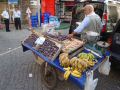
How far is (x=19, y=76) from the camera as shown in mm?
7191

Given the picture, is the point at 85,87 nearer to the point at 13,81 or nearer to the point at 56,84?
the point at 56,84

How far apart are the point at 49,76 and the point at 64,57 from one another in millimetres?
1117

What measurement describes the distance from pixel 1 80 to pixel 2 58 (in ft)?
7.70

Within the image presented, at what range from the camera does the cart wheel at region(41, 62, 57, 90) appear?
245 inches

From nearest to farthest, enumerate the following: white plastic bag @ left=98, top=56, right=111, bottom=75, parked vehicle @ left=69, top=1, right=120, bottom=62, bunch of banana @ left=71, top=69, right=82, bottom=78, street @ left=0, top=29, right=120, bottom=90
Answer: bunch of banana @ left=71, top=69, right=82, bottom=78 < white plastic bag @ left=98, top=56, right=111, bottom=75 < street @ left=0, top=29, right=120, bottom=90 < parked vehicle @ left=69, top=1, right=120, bottom=62

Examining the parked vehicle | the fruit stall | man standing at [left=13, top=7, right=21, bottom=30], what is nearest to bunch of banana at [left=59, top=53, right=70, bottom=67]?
the fruit stall

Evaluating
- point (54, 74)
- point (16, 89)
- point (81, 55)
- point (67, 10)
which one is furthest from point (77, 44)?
point (67, 10)

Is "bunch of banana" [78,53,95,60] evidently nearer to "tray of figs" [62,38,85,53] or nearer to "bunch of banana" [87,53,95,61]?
"bunch of banana" [87,53,95,61]

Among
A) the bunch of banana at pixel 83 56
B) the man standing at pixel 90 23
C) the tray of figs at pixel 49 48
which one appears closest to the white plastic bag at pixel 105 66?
the bunch of banana at pixel 83 56

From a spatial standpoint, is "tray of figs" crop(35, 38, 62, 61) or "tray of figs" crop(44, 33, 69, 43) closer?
"tray of figs" crop(35, 38, 62, 61)

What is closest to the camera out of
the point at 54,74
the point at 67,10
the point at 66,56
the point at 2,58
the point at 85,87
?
the point at 85,87

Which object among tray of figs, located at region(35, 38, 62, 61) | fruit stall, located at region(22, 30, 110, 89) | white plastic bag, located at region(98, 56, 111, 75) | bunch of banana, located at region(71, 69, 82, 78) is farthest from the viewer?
white plastic bag, located at region(98, 56, 111, 75)

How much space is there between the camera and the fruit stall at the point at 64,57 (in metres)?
5.37

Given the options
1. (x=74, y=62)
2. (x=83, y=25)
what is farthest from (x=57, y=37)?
(x=74, y=62)
